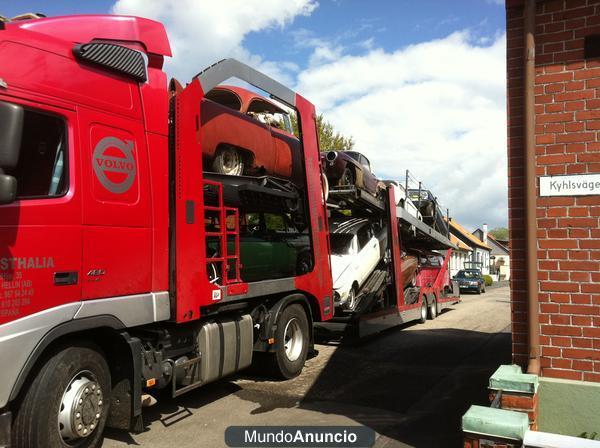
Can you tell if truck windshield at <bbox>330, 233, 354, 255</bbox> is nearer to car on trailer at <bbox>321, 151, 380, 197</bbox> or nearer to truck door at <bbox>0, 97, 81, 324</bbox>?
car on trailer at <bbox>321, 151, 380, 197</bbox>

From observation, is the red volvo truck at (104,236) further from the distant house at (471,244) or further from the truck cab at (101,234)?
the distant house at (471,244)

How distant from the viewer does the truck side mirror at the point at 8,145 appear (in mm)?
3475

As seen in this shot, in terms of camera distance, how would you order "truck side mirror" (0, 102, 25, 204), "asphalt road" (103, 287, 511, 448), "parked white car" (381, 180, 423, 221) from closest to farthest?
1. "truck side mirror" (0, 102, 25, 204)
2. "asphalt road" (103, 287, 511, 448)
3. "parked white car" (381, 180, 423, 221)

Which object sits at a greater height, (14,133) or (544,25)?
(544,25)

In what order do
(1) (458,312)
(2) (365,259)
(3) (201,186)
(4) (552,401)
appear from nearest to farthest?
1. (4) (552,401)
2. (3) (201,186)
3. (2) (365,259)
4. (1) (458,312)

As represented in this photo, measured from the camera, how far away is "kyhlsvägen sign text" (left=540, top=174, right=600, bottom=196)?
13.2ft

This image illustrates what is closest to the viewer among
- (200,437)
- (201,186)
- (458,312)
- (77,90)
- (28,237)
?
(28,237)

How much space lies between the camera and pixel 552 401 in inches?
161

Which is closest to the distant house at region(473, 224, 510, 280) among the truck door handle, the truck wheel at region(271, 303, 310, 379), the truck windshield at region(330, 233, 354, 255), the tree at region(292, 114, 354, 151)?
the tree at region(292, 114, 354, 151)

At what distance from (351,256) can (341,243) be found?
0.37 metres

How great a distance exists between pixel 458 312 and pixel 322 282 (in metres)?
10.9

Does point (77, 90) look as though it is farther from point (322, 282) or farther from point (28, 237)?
point (322, 282)

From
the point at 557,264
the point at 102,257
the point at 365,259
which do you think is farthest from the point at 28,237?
the point at 365,259

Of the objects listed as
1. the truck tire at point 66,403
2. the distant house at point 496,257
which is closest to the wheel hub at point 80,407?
the truck tire at point 66,403
